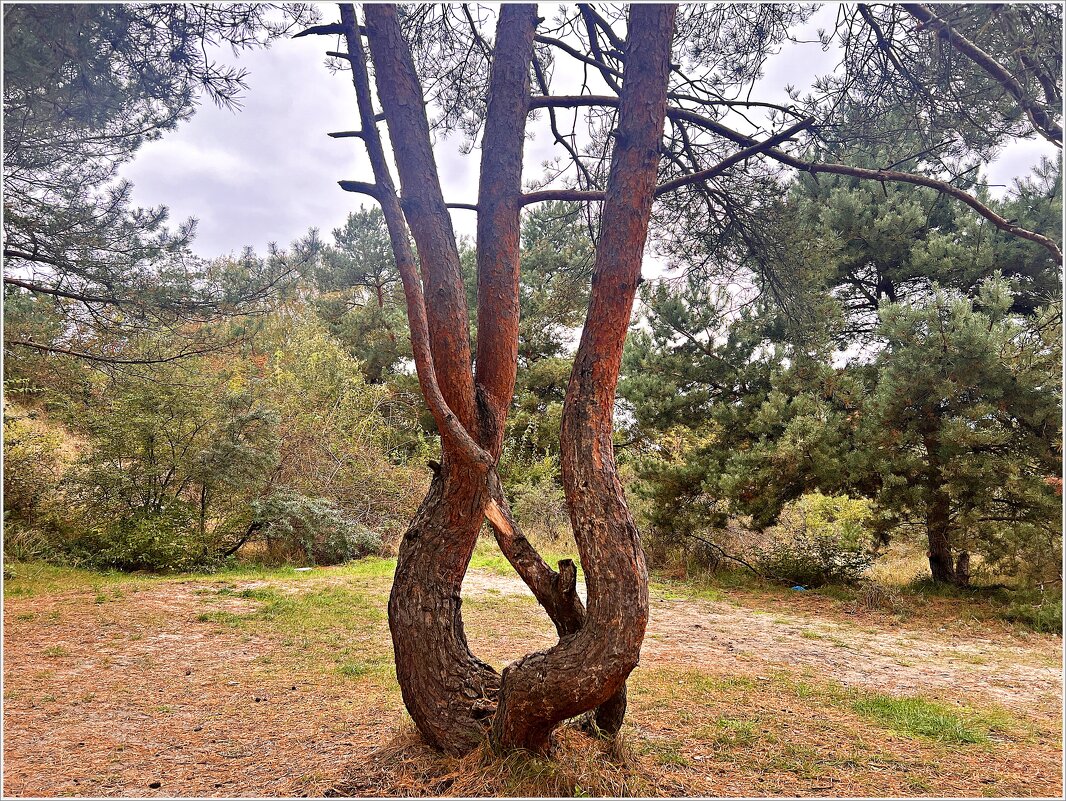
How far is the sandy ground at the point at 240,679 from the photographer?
312 cm

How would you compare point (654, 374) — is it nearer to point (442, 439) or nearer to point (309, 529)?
point (309, 529)

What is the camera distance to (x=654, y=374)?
33.5 feet

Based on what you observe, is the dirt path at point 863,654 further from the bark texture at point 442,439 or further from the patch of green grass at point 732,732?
the bark texture at point 442,439

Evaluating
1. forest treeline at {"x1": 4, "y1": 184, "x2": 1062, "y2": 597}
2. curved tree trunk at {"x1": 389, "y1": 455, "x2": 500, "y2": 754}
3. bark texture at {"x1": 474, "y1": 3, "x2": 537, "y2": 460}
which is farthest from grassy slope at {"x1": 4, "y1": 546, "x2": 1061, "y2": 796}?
forest treeline at {"x1": 4, "y1": 184, "x2": 1062, "y2": 597}

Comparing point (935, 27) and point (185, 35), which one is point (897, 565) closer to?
point (935, 27)

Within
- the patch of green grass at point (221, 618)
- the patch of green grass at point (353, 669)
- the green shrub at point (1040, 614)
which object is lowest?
the patch of green grass at point (353, 669)

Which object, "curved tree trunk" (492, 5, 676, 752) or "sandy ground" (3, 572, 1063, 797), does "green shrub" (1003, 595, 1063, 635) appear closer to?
"sandy ground" (3, 572, 1063, 797)

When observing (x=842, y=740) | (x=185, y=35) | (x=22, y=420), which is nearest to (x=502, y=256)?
(x=185, y=35)

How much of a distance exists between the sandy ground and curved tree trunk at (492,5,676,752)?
1.10 metres

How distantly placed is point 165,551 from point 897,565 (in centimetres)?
1183

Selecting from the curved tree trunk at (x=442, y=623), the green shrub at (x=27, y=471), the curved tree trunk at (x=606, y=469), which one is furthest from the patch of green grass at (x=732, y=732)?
the green shrub at (x=27, y=471)

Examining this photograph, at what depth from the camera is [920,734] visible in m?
3.79

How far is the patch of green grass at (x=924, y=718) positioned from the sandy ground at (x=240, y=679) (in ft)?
1.59

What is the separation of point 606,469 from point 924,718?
2990mm
